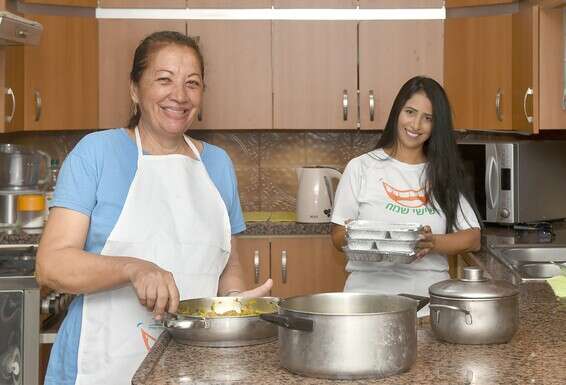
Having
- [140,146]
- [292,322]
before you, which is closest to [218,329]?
[292,322]

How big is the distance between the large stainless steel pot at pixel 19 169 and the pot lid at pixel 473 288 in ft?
8.48

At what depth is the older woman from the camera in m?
1.78

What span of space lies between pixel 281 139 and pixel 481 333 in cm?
290

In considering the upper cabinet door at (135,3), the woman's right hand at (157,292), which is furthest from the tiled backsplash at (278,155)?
the woman's right hand at (157,292)

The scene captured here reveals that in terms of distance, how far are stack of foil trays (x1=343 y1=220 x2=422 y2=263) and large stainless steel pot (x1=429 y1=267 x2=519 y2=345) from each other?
84 cm

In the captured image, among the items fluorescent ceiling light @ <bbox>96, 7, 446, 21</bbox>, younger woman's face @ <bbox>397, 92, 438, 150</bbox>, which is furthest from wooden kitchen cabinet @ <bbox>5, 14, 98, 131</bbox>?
younger woman's face @ <bbox>397, 92, 438, 150</bbox>

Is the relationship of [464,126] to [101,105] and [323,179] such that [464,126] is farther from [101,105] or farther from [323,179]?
[101,105]

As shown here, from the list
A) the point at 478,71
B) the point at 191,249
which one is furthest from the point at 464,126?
the point at 191,249

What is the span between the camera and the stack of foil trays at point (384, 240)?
7.98ft

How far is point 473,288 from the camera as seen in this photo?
157cm

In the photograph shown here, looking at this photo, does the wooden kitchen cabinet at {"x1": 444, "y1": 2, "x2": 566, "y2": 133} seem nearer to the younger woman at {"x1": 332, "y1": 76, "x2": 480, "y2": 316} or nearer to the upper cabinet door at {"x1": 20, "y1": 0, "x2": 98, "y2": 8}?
the younger woman at {"x1": 332, "y1": 76, "x2": 480, "y2": 316}

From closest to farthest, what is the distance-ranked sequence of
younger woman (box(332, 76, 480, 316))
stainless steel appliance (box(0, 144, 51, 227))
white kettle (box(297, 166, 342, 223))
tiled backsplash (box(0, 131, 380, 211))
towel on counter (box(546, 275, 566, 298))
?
towel on counter (box(546, 275, 566, 298)) < younger woman (box(332, 76, 480, 316)) < stainless steel appliance (box(0, 144, 51, 227)) < white kettle (box(297, 166, 342, 223)) < tiled backsplash (box(0, 131, 380, 211))

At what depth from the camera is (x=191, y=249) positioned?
6.39 ft

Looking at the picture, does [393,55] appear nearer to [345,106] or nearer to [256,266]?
[345,106]
